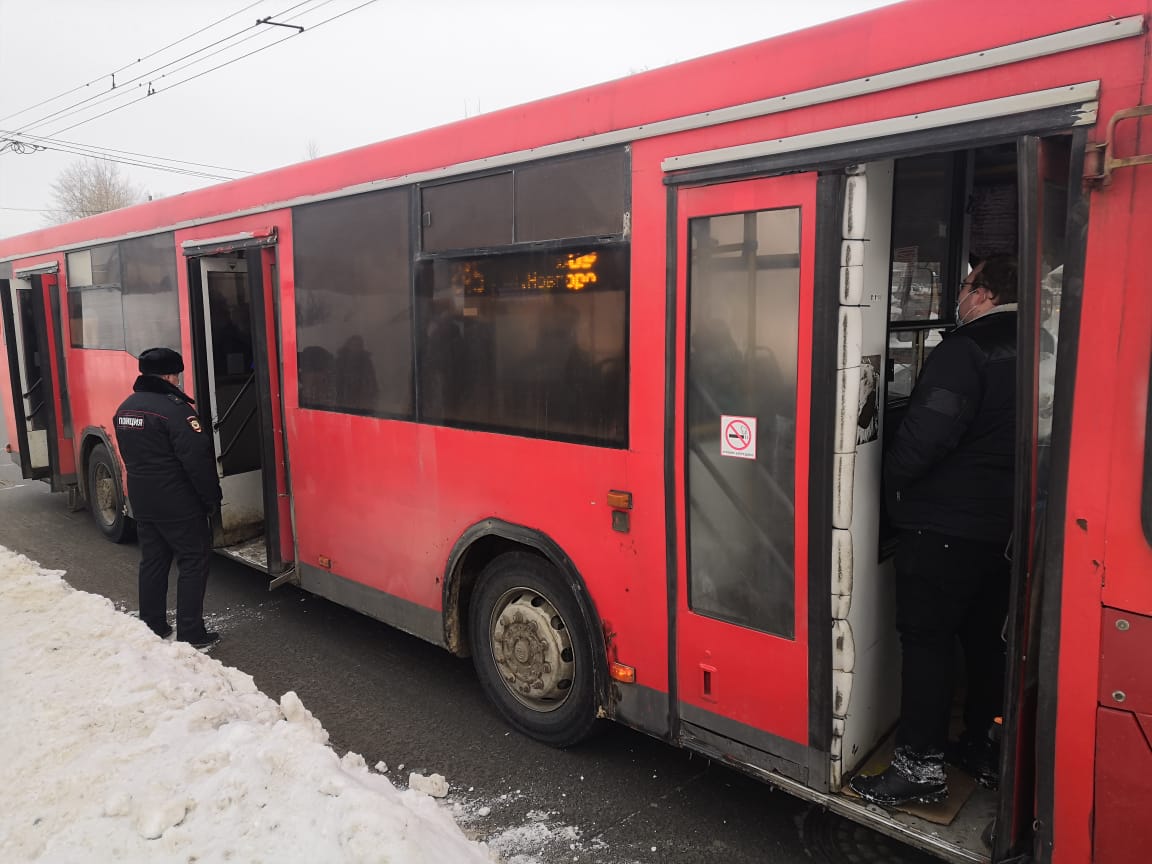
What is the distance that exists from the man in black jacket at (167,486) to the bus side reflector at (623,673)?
10.2 ft

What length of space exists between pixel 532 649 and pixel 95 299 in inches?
235

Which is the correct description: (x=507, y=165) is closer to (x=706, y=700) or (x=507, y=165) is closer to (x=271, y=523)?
(x=706, y=700)

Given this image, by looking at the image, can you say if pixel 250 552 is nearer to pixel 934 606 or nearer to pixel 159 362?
pixel 159 362

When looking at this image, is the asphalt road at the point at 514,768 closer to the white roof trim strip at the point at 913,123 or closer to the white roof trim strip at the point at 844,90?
the white roof trim strip at the point at 913,123

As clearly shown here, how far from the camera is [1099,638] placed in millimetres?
2244

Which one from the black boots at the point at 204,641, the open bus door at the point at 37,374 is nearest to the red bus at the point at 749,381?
the black boots at the point at 204,641

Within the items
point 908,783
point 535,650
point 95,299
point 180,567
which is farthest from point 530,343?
point 95,299

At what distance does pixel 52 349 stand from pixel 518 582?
22.6 ft

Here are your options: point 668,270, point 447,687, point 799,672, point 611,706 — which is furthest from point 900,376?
point 447,687

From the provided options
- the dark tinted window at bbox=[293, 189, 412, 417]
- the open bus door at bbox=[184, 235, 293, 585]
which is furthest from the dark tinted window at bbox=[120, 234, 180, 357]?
the dark tinted window at bbox=[293, 189, 412, 417]

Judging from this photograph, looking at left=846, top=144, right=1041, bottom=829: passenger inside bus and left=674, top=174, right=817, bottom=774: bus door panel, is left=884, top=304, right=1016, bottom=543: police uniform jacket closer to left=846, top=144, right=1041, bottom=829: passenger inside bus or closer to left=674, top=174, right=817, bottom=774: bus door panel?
left=846, top=144, right=1041, bottom=829: passenger inside bus

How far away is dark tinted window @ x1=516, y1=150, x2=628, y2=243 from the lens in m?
3.29

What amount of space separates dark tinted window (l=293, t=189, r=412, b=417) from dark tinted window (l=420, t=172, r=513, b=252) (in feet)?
0.81

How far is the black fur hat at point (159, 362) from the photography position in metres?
5.07
